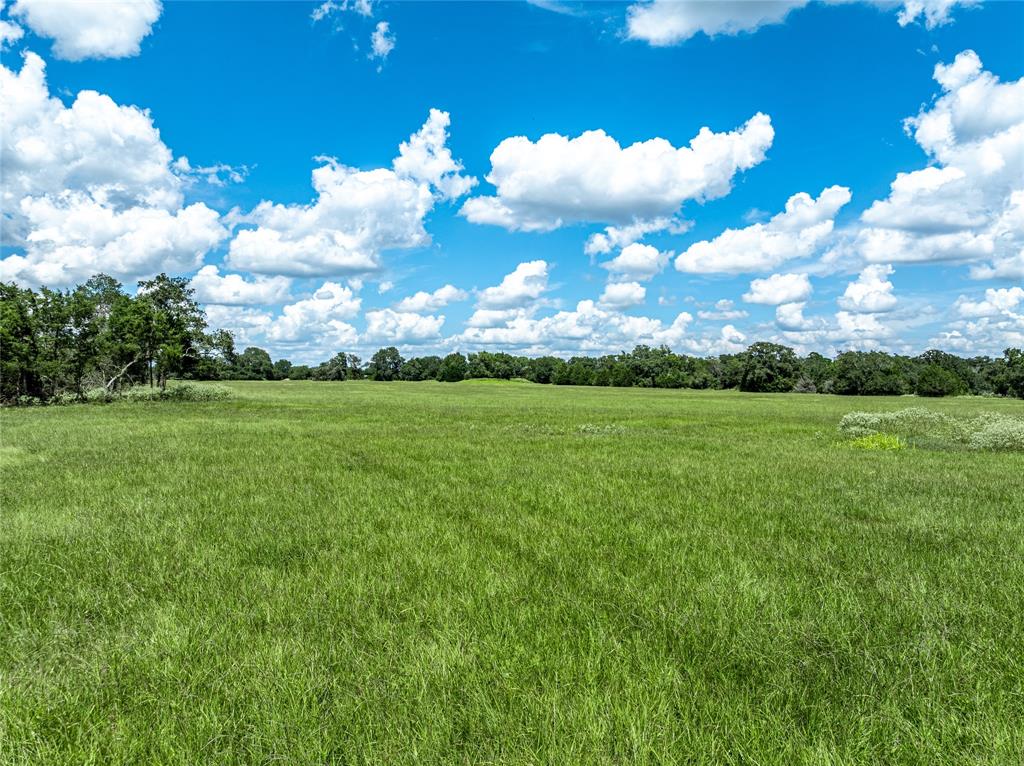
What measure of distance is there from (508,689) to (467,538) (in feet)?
14.2

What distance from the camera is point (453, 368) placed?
175 m

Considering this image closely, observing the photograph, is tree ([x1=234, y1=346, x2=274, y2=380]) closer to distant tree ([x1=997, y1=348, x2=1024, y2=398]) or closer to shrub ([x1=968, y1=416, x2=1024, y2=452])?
shrub ([x1=968, y1=416, x2=1024, y2=452])

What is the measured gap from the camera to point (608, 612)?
5.59m

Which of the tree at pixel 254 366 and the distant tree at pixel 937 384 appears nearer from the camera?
the distant tree at pixel 937 384

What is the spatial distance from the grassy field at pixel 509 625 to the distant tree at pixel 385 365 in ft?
568

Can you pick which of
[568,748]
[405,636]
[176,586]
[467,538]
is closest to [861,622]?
[568,748]

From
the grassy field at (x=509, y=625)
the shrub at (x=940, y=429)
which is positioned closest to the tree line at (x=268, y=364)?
the grassy field at (x=509, y=625)

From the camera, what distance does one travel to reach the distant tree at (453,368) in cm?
17300

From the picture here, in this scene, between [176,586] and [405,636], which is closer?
[405,636]

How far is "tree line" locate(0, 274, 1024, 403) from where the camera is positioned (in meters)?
43.8

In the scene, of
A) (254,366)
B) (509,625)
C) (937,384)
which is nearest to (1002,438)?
(509,625)

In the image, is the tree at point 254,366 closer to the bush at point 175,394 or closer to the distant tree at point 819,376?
the bush at point 175,394

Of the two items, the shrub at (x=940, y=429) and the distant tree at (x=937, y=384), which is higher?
the distant tree at (x=937, y=384)

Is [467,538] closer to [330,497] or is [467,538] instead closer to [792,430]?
[330,497]
